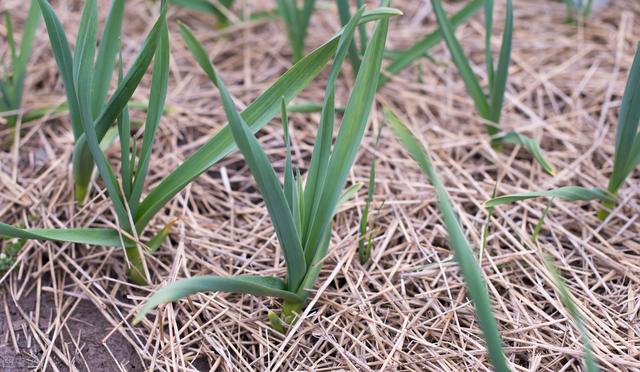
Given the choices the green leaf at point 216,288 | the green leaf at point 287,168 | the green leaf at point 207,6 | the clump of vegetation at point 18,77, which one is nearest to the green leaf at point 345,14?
the green leaf at point 287,168

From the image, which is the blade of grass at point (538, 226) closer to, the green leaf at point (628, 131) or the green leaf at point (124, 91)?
the green leaf at point (628, 131)

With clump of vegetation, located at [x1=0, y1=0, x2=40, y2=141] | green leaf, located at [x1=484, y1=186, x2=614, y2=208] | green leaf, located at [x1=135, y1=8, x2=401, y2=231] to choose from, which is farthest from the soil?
green leaf, located at [x1=484, y1=186, x2=614, y2=208]

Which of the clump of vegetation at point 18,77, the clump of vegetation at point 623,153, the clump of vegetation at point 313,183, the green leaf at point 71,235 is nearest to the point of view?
the clump of vegetation at point 313,183

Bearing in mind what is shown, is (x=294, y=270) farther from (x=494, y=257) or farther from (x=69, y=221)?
(x=69, y=221)

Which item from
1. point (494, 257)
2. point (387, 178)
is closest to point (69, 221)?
point (387, 178)

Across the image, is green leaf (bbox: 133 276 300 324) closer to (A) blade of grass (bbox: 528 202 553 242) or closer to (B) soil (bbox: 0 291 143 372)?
(B) soil (bbox: 0 291 143 372)

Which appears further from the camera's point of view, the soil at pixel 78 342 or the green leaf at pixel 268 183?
the soil at pixel 78 342
